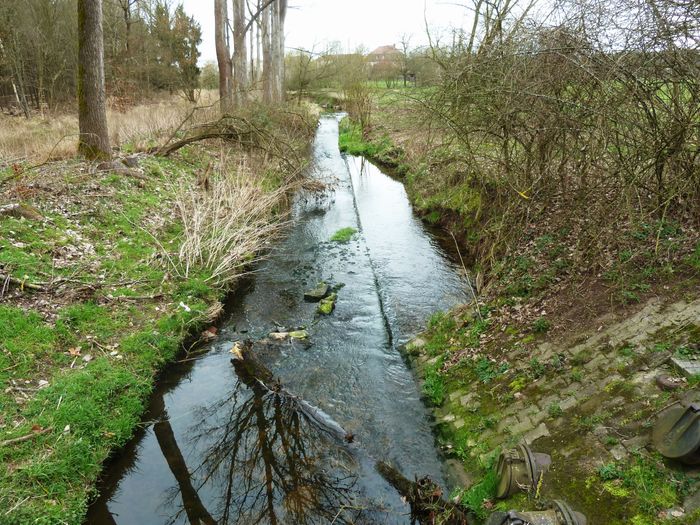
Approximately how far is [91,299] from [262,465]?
3.59 metres

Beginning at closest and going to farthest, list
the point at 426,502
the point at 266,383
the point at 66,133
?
1. the point at 426,502
2. the point at 266,383
3. the point at 66,133

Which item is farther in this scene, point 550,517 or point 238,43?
point 238,43

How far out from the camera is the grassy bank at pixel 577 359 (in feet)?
11.2

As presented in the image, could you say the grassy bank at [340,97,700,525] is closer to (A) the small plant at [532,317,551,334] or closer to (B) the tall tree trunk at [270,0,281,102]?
(A) the small plant at [532,317,551,334]

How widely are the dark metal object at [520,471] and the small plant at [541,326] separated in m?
1.77

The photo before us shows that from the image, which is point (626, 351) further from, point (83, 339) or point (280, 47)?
point (280, 47)

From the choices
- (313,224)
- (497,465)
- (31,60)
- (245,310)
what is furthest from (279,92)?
(497,465)

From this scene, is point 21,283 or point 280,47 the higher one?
point 280,47

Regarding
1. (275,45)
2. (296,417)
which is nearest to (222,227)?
(296,417)

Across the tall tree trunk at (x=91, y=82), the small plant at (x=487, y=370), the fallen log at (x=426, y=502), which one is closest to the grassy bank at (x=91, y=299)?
the tall tree trunk at (x=91, y=82)

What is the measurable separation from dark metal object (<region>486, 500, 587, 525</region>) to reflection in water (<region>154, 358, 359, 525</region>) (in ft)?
5.29

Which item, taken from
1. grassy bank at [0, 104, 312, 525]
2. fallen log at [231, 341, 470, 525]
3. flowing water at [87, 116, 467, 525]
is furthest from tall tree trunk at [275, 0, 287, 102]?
fallen log at [231, 341, 470, 525]

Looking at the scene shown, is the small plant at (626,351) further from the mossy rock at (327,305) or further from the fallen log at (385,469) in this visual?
the mossy rock at (327,305)

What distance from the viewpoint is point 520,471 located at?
3.69m
